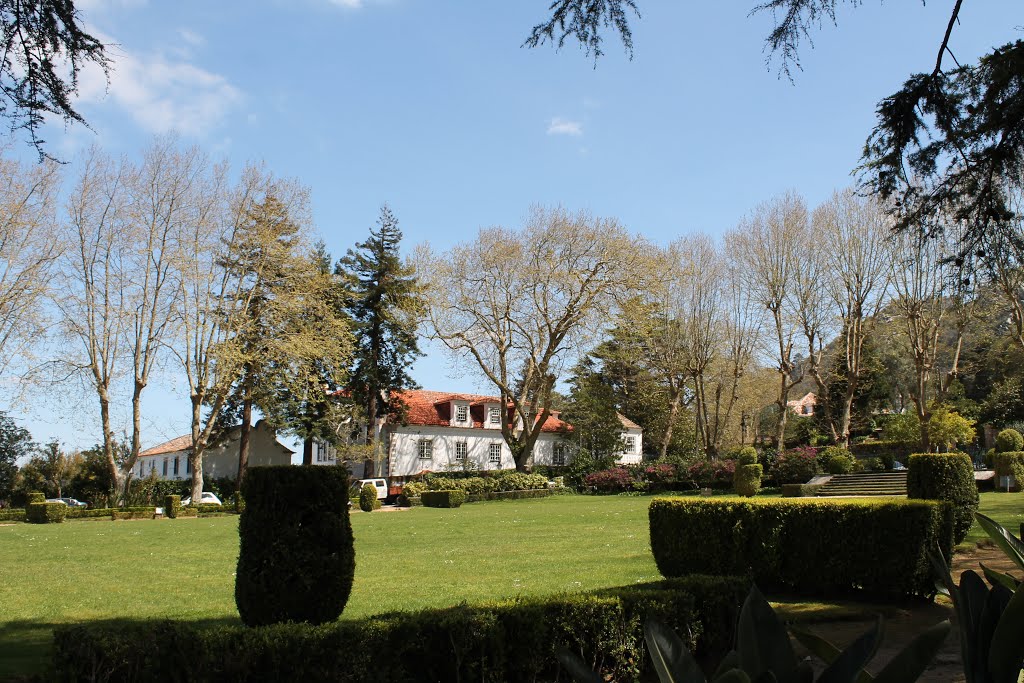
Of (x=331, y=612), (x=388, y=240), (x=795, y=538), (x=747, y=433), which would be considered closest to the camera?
(x=331, y=612)

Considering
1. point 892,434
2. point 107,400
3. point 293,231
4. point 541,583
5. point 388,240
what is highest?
point 388,240

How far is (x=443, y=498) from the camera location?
102ft

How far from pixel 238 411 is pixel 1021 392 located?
39.8 m

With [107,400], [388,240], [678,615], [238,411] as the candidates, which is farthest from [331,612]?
[388,240]

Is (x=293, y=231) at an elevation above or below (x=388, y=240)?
below

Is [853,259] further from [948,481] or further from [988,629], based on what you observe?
[988,629]

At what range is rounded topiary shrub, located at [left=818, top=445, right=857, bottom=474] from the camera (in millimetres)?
29859

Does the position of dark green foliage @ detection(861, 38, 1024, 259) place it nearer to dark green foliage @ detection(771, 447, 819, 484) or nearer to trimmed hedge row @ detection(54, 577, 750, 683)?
trimmed hedge row @ detection(54, 577, 750, 683)

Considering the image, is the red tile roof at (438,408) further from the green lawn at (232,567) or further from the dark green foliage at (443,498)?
the green lawn at (232,567)

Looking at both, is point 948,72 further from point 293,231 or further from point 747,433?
point 747,433

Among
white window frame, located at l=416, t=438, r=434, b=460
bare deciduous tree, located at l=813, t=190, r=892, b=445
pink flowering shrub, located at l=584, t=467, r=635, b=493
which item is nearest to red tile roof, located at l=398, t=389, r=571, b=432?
white window frame, located at l=416, t=438, r=434, b=460

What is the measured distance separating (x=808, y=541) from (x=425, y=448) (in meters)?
40.6

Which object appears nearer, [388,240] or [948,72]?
[948,72]

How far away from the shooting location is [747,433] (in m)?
58.7
